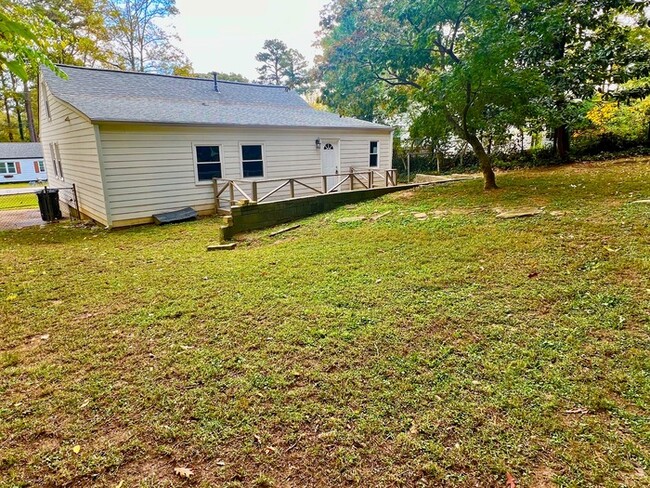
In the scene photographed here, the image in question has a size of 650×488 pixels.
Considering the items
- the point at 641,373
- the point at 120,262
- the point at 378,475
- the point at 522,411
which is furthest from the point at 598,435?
the point at 120,262

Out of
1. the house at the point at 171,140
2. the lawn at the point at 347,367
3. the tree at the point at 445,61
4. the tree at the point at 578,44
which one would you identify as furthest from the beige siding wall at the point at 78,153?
the tree at the point at 578,44

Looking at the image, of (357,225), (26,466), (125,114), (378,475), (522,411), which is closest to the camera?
(378,475)

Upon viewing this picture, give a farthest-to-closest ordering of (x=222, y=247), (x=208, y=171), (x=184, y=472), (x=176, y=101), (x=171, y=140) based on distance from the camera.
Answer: (x=176, y=101)
(x=208, y=171)
(x=171, y=140)
(x=222, y=247)
(x=184, y=472)

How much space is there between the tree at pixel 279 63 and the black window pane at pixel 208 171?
96.6 feet

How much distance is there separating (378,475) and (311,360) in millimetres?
1074

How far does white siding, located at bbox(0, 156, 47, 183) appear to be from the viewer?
3051 cm

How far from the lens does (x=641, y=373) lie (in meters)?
2.38

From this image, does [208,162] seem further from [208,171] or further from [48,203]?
[48,203]

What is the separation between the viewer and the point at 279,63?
37.4 meters

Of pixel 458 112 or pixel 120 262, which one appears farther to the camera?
pixel 458 112

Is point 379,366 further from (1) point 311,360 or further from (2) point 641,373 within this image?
(2) point 641,373

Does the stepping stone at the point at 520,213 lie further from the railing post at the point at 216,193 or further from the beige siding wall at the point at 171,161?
the railing post at the point at 216,193

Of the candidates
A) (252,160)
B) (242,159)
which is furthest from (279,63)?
(242,159)

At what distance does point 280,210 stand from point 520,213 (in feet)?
15.6
